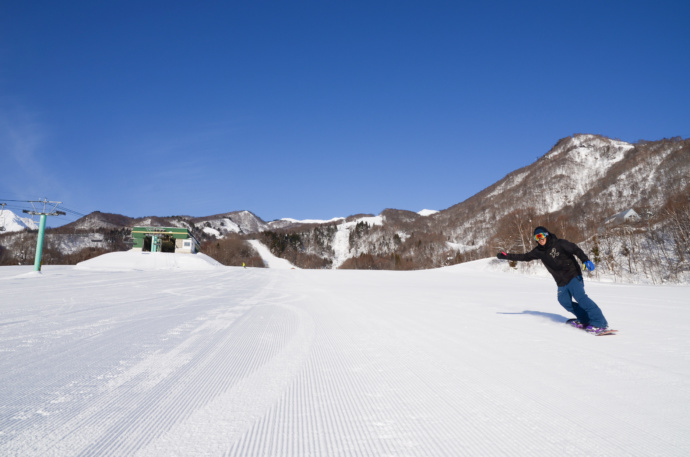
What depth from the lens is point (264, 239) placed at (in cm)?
14375

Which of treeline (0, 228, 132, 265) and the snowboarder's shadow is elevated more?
treeline (0, 228, 132, 265)

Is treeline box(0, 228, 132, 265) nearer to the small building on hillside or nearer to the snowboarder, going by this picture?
the small building on hillside

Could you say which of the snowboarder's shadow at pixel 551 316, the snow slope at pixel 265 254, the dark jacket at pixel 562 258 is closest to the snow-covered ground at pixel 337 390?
the dark jacket at pixel 562 258

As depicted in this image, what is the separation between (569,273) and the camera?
5156 mm

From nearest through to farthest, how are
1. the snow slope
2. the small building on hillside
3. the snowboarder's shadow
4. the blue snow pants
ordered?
the blue snow pants < the snowboarder's shadow < the small building on hillside < the snow slope

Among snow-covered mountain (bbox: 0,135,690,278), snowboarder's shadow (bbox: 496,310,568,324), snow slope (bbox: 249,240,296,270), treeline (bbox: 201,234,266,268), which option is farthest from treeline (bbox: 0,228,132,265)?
snowboarder's shadow (bbox: 496,310,568,324)

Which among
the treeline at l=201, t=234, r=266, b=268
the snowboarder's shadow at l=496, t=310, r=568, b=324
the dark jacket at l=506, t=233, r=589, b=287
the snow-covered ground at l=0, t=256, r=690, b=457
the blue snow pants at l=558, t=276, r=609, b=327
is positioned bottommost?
the snowboarder's shadow at l=496, t=310, r=568, b=324

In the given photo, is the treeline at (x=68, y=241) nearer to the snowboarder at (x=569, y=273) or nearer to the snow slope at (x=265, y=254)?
the snow slope at (x=265, y=254)

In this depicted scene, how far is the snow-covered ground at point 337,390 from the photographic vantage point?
172 cm

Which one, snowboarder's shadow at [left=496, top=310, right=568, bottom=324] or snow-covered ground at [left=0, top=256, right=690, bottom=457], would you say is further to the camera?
snowboarder's shadow at [left=496, top=310, right=568, bottom=324]

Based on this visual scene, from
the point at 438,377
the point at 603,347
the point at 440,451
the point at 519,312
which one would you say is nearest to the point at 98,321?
the point at 438,377

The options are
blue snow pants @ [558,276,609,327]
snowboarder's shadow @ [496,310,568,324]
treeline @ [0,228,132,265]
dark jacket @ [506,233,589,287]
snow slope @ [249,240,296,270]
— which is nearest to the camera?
blue snow pants @ [558,276,609,327]

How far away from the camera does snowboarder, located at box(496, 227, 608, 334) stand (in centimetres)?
483

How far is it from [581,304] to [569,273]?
0.50m
